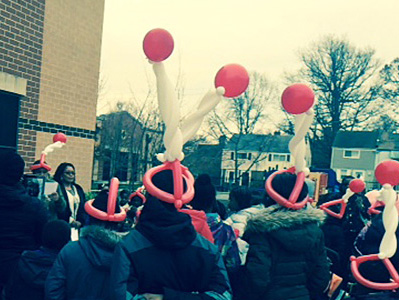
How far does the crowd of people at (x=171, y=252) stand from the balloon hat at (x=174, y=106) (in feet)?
0.18

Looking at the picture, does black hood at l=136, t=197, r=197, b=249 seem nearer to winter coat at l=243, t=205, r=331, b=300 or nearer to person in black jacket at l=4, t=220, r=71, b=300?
winter coat at l=243, t=205, r=331, b=300

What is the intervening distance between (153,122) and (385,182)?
13.7 meters

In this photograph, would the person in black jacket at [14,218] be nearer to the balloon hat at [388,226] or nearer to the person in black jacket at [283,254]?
the person in black jacket at [283,254]

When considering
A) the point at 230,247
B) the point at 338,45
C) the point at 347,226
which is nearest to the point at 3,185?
the point at 230,247

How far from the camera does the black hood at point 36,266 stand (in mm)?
3742

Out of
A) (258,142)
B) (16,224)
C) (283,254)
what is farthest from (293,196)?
(258,142)

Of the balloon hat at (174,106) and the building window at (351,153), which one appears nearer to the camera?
the balloon hat at (174,106)

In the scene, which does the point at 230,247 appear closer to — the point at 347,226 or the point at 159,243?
the point at 159,243

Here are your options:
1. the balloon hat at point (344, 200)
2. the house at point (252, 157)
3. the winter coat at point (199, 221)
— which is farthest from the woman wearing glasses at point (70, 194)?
the house at point (252, 157)

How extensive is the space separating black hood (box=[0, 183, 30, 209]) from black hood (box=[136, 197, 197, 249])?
180 cm

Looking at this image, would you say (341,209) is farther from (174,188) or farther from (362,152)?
(362,152)

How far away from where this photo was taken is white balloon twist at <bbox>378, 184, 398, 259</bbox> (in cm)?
404

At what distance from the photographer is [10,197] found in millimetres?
4148

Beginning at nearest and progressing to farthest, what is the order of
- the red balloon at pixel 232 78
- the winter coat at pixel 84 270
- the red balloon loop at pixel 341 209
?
the red balloon at pixel 232 78 → the winter coat at pixel 84 270 → the red balloon loop at pixel 341 209
